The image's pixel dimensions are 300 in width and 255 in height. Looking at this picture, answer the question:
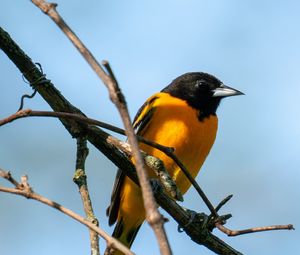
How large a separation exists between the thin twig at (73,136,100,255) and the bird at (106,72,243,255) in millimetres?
1959

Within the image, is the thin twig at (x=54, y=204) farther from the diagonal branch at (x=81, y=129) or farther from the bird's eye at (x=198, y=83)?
the bird's eye at (x=198, y=83)

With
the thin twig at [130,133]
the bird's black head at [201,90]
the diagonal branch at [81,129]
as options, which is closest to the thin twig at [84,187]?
the diagonal branch at [81,129]

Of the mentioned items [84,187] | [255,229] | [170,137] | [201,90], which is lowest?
[255,229]

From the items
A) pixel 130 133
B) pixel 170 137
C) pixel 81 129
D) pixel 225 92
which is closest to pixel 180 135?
pixel 170 137

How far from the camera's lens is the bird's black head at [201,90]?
19.2ft

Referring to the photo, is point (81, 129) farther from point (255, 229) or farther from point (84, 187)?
point (255, 229)

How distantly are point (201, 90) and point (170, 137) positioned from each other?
44.2 inches

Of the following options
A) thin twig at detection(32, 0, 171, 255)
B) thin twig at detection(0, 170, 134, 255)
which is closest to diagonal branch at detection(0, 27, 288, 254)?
thin twig at detection(0, 170, 134, 255)

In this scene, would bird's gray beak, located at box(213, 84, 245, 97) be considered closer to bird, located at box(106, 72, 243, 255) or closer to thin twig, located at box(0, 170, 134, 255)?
bird, located at box(106, 72, 243, 255)

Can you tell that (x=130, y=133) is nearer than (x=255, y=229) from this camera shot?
Yes

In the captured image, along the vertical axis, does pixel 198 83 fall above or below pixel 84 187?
above

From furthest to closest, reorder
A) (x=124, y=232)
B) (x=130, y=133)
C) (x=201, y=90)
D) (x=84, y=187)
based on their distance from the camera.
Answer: (x=201, y=90), (x=124, y=232), (x=84, y=187), (x=130, y=133)

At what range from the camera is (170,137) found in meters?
5.15

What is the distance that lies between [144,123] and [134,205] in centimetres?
73
